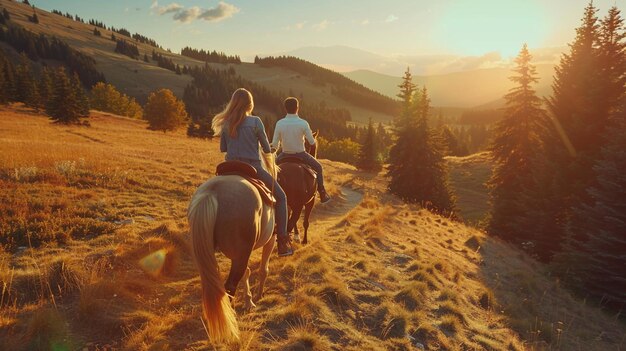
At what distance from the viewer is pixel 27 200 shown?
10.6 metres

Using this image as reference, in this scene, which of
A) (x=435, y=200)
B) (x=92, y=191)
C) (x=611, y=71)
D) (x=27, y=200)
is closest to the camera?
(x=27, y=200)

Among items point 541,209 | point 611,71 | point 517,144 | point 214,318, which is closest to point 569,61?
point 611,71

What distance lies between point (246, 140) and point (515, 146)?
87.7ft

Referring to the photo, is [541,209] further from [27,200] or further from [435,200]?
[27,200]

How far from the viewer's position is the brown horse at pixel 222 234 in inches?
195

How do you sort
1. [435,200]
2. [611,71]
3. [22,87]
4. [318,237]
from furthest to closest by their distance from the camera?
[22,87]
[435,200]
[611,71]
[318,237]

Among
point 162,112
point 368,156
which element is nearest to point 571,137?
point 368,156

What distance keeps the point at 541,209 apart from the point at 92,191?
74.4 feet

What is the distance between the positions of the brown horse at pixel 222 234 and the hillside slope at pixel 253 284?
52 cm

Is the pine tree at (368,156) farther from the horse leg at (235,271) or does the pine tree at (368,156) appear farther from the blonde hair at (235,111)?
the horse leg at (235,271)

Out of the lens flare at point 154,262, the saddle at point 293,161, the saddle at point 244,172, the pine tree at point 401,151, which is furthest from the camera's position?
the pine tree at point 401,151

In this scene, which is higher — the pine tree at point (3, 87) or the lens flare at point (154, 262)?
the pine tree at point (3, 87)

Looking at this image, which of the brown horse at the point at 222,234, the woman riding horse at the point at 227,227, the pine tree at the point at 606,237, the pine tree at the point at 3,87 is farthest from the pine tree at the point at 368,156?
the pine tree at the point at 3,87

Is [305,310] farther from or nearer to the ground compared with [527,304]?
farther from the ground
